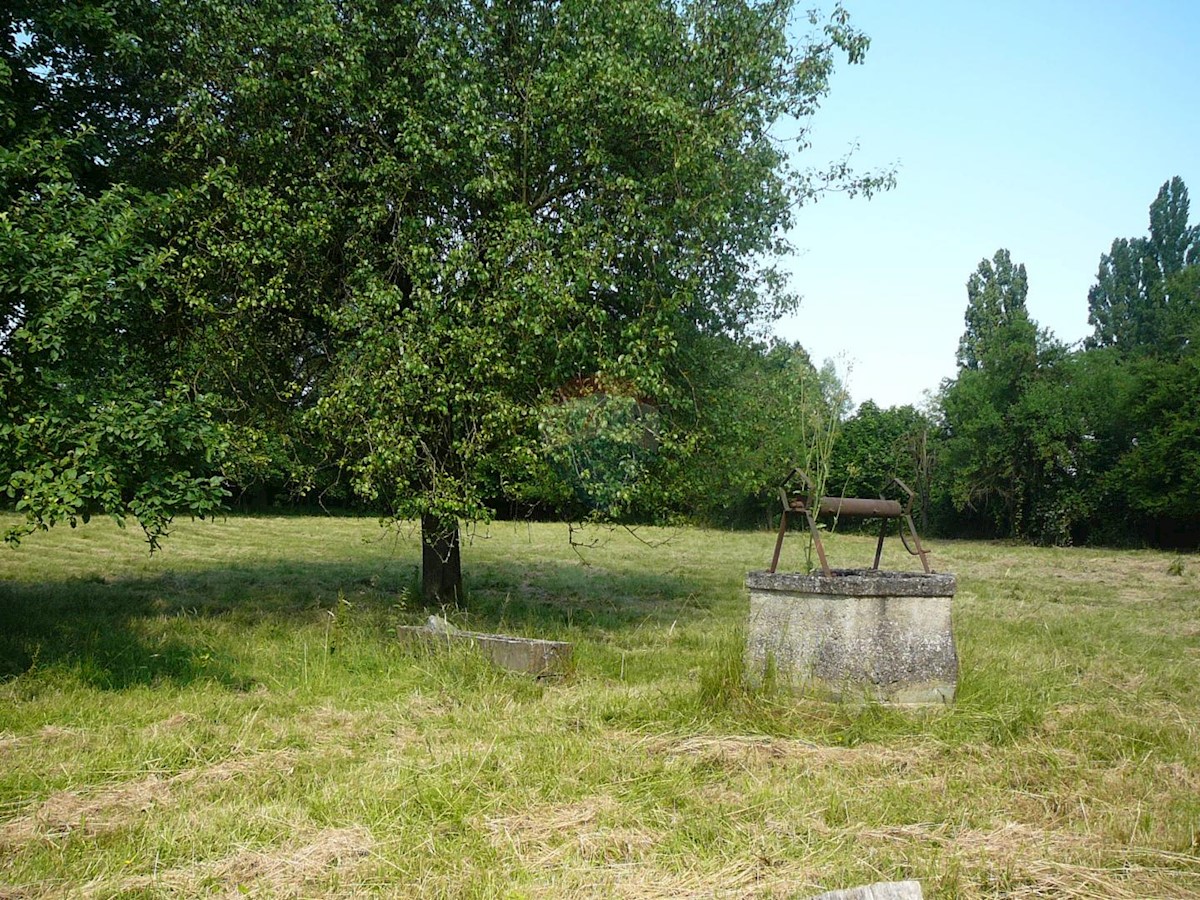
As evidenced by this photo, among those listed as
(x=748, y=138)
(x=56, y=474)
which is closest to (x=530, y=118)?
(x=748, y=138)

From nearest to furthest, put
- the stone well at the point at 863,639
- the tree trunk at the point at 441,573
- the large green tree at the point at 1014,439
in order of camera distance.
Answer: the stone well at the point at 863,639 → the tree trunk at the point at 441,573 → the large green tree at the point at 1014,439

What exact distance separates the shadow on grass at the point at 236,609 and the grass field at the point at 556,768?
8cm

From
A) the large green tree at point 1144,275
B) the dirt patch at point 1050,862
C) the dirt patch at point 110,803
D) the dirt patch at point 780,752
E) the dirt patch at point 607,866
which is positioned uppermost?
the large green tree at point 1144,275

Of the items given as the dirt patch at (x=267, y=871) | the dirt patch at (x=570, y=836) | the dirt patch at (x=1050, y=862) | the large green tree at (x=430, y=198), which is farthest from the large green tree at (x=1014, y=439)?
the dirt patch at (x=267, y=871)

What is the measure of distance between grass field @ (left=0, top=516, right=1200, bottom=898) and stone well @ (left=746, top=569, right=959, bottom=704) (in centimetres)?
28

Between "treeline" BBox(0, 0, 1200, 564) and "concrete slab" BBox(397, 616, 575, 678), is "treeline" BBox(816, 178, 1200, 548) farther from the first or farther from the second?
"concrete slab" BBox(397, 616, 575, 678)

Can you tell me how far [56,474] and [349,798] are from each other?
14.7 ft

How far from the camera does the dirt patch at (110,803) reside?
4930 mm

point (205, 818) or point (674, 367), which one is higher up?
point (674, 367)

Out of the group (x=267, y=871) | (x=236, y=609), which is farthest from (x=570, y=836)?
(x=236, y=609)

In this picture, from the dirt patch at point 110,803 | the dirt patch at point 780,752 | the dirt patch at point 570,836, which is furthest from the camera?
the dirt patch at point 780,752

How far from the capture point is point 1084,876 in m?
4.44

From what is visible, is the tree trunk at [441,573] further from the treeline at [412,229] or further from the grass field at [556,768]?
the grass field at [556,768]

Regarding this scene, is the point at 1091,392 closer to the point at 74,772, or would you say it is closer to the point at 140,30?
the point at 140,30
